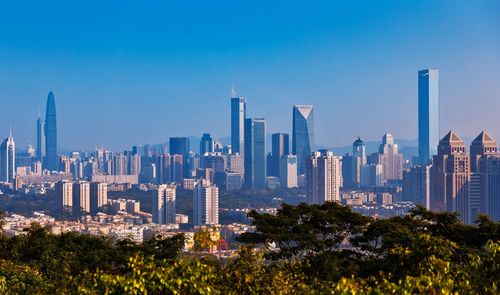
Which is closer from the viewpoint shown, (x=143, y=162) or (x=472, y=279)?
(x=472, y=279)

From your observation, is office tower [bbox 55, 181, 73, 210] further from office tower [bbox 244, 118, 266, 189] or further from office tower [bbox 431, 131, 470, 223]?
office tower [bbox 244, 118, 266, 189]

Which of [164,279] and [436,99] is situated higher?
[436,99]

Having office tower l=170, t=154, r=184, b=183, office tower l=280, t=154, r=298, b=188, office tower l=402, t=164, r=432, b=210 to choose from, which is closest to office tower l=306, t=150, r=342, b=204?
office tower l=402, t=164, r=432, b=210

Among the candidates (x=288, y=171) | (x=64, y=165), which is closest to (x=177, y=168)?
(x=288, y=171)

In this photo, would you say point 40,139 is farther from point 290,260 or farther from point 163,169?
point 290,260

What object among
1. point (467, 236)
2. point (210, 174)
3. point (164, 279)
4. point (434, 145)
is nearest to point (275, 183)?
point (210, 174)

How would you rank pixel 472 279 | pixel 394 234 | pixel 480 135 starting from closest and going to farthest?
pixel 472 279 → pixel 394 234 → pixel 480 135

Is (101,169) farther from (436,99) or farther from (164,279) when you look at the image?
(164,279)
